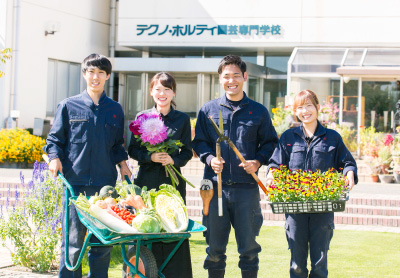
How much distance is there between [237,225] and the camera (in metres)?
5.32

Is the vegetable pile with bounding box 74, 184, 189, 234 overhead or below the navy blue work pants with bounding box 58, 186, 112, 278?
overhead

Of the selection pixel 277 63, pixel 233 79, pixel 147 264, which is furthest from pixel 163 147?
pixel 277 63

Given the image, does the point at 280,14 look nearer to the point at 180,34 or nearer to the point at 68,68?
the point at 180,34

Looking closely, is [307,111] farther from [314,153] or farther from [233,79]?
[233,79]

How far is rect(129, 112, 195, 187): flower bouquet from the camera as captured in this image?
5250mm

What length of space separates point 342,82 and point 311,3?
13.7 ft

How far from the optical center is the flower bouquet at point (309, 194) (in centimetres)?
486

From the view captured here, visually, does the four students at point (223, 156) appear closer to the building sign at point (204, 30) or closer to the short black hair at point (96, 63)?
the short black hair at point (96, 63)

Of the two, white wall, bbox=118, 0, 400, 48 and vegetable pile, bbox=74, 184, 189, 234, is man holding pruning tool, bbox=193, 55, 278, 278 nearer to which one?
vegetable pile, bbox=74, 184, 189, 234

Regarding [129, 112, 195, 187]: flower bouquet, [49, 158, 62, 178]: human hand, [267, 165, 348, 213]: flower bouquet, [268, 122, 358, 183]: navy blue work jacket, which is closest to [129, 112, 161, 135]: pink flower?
[129, 112, 195, 187]: flower bouquet

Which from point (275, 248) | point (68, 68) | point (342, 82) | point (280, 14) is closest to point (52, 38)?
point (68, 68)

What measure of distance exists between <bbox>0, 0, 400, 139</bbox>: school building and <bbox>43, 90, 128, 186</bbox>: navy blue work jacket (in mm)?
15150

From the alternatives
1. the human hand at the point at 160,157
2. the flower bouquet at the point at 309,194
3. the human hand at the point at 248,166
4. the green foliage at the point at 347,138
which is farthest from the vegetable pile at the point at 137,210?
the green foliage at the point at 347,138

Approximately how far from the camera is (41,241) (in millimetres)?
6680
